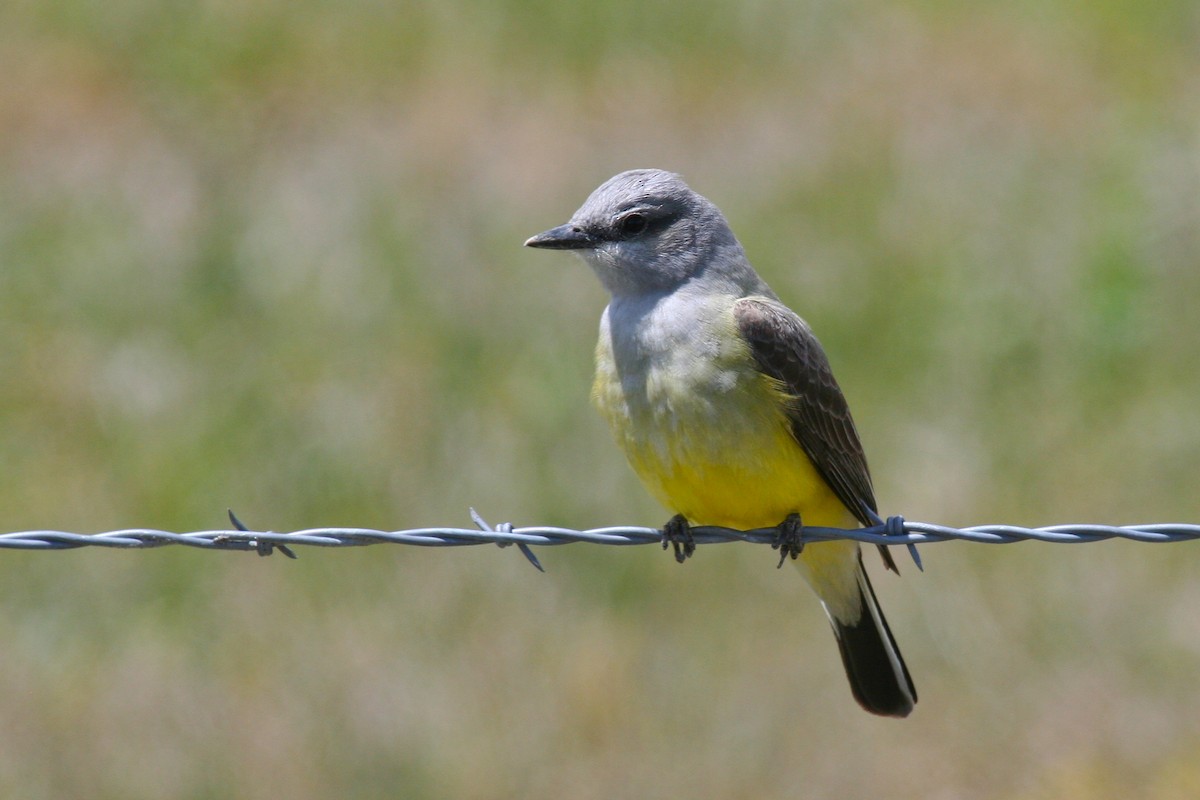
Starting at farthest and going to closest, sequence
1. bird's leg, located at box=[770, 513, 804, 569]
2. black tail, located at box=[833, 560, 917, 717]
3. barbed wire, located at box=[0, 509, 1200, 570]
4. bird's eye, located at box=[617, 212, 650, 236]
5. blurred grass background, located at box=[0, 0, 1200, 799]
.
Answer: blurred grass background, located at box=[0, 0, 1200, 799], bird's eye, located at box=[617, 212, 650, 236], black tail, located at box=[833, 560, 917, 717], bird's leg, located at box=[770, 513, 804, 569], barbed wire, located at box=[0, 509, 1200, 570]

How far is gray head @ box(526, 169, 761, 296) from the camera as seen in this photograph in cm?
494

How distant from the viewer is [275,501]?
23.9 ft

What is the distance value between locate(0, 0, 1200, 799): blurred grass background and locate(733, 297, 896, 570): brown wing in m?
1.68

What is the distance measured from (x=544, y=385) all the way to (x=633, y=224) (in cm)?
304

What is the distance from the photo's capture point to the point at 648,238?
4992 mm

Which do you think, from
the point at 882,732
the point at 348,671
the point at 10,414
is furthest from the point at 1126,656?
the point at 10,414

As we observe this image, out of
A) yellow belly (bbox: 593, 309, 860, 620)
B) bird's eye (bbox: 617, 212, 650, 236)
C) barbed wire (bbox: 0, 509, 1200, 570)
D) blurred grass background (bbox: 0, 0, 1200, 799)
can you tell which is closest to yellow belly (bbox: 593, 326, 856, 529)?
yellow belly (bbox: 593, 309, 860, 620)

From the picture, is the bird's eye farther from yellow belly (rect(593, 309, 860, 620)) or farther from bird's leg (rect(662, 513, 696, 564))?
bird's leg (rect(662, 513, 696, 564))

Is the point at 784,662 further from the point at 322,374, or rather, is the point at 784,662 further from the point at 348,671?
the point at 322,374

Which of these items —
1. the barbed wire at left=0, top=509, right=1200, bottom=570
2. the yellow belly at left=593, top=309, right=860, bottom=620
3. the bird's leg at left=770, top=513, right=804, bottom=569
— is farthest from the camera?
the bird's leg at left=770, top=513, right=804, bottom=569

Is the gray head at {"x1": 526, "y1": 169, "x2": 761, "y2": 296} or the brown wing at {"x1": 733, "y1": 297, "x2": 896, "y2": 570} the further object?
the gray head at {"x1": 526, "y1": 169, "x2": 761, "y2": 296}

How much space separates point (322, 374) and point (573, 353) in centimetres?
128

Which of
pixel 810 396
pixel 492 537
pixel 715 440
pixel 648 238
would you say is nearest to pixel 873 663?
pixel 810 396

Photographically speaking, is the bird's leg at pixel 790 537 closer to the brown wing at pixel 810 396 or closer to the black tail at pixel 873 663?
the brown wing at pixel 810 396
